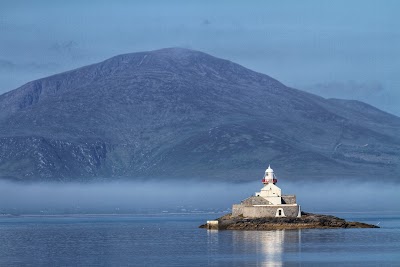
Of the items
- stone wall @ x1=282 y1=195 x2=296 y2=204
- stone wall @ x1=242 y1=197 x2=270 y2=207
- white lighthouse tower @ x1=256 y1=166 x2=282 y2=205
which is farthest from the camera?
stone wall @ x1=282 y1=195 x2=296 y2=204

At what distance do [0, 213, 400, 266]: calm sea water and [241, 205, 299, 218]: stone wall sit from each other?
3207mm

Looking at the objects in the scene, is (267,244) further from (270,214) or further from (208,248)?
(270,214)

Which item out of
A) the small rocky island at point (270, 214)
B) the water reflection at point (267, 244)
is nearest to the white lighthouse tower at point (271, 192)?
the small rocky island at point (270, 214)

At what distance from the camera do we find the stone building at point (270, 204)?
128 m

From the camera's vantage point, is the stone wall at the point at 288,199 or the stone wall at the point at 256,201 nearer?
the stone wall at the point at 256,201

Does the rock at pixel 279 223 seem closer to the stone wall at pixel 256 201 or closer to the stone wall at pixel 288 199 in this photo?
the stone wall at pixel 256 201

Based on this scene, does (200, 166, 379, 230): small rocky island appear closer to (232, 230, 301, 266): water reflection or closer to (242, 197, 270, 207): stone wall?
(242, 197, 270, 207): stone wall

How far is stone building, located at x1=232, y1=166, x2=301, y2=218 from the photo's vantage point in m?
128

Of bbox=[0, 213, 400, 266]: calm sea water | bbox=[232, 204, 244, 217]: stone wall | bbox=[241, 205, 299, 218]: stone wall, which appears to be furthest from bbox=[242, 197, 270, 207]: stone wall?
bbox=[0, 213, 400, 266]: calm sea water

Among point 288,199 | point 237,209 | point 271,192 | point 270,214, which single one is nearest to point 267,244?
point 270,214

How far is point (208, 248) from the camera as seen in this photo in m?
104

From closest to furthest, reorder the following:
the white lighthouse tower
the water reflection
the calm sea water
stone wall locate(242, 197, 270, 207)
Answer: the calm sea water
the water reflection
stone wall locate(242, 197, 270, 207)
the white lighthouse tower

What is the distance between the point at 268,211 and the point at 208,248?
25.4m

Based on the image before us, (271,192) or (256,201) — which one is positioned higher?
(271,192)
